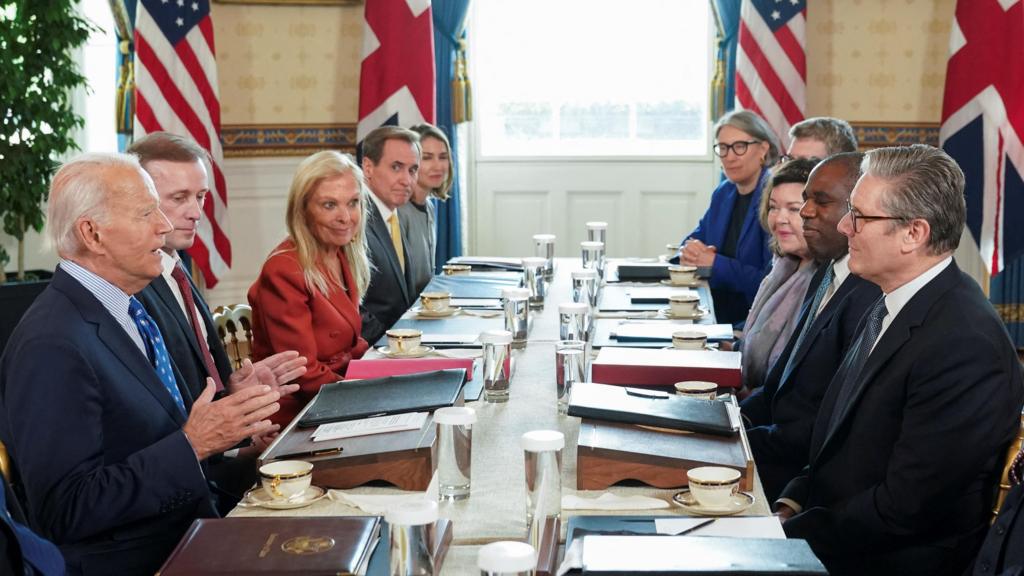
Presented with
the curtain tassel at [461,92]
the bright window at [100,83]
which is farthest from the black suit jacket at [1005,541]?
the bright window at [100,83]

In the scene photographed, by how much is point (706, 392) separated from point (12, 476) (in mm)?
1443

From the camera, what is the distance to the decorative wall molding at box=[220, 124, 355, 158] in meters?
7.02

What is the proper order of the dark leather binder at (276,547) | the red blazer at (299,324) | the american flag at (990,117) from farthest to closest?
1. the american flag at (990,117)
2. the red blazer at (299,324)
3. the dark leather binder at (276,547)

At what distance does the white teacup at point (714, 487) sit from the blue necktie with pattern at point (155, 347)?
3.51ft

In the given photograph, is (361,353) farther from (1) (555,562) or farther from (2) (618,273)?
(1) (555,562)

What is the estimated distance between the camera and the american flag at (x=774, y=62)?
648cm

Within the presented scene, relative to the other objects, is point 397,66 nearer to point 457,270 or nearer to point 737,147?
point 457,270

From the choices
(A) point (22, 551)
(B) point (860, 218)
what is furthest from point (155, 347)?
(B) point (860, 218)

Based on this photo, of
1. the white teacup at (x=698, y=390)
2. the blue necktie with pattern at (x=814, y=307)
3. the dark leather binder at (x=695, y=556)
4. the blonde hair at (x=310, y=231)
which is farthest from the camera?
the blonde hair at (x=310, y=231)

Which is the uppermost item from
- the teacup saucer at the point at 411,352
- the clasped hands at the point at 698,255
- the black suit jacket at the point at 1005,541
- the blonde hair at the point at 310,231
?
the blonde hair at the point at 310,231

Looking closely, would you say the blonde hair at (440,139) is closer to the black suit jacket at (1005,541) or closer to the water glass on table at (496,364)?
the water glass on table at (496,364)

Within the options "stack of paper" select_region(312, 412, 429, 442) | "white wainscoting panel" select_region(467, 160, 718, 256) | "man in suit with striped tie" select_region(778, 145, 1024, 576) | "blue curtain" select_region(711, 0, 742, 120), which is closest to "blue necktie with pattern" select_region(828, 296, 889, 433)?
"man in suit with striped tie" select_region(778, 145, 1024, 576)

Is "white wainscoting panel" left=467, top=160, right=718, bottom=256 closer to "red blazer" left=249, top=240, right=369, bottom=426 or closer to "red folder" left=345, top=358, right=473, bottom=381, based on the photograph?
"red blazer" left=249, top=240, right=369, bottom=426

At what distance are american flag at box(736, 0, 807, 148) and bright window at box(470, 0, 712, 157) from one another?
2.64 ft
